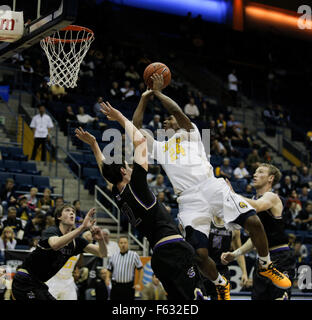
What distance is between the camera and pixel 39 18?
8773 mm

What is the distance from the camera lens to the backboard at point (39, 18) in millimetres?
8203

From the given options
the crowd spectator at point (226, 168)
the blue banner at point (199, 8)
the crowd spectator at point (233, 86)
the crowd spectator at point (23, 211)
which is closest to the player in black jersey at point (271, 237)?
the crowd spectator at point (23, 211)

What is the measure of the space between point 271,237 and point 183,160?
1.71 m

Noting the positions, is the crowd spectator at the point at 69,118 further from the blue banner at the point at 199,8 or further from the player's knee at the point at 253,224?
the blue banner at the point at 199,8

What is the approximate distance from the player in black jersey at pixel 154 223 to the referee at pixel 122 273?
Result: 6.06 meters

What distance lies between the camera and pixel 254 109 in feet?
90.6

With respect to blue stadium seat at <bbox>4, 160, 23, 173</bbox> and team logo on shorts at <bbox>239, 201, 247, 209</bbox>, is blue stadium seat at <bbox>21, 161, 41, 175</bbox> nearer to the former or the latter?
blue stadium seat at <bbox>4, 160, 23, 173</bbox>

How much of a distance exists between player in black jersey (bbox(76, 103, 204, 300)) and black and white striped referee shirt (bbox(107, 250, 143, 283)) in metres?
6.07

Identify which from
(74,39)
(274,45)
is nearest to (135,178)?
(74,39)

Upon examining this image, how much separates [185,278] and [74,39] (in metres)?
5.18

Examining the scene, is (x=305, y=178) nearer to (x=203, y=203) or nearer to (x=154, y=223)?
(x=203, y=203)

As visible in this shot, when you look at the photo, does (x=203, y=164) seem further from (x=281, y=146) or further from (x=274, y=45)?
(x=274, y=45)

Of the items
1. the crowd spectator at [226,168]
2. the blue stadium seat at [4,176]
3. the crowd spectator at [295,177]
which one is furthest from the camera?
the crowd spectator at [295,177]

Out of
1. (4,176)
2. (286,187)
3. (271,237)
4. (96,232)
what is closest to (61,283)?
(96,232)
